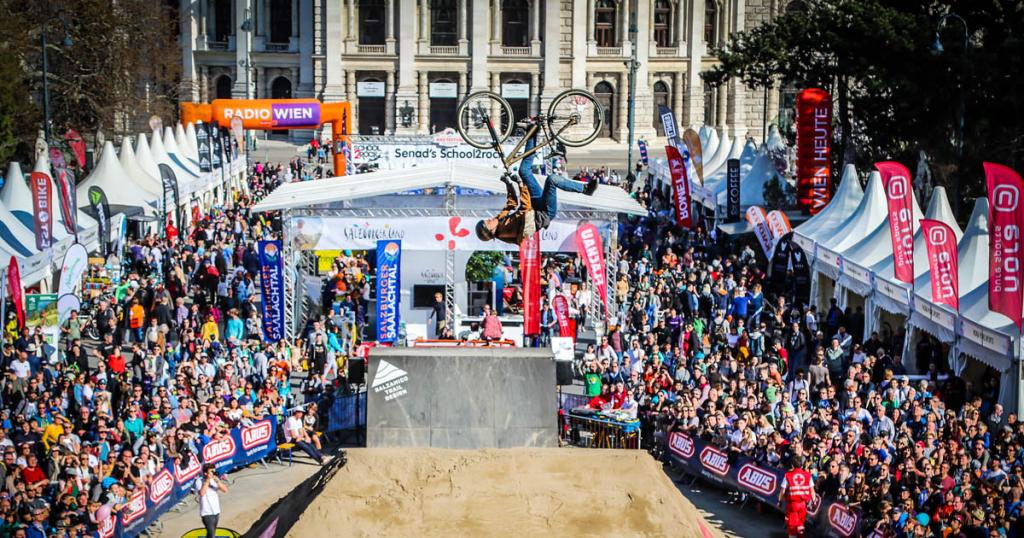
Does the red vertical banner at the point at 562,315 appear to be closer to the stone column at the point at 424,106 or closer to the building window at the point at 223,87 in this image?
the stone column at the point at 424,106

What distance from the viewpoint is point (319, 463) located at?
22953mm

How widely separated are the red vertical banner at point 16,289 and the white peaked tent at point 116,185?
42.9ft

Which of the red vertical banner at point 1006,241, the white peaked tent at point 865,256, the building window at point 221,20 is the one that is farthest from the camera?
the building window at point 221,20

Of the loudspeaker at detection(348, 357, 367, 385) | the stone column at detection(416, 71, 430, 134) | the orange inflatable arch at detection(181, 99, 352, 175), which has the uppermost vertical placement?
the stone column at detection(416, 71, 430, 134)

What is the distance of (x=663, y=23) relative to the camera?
291 feet

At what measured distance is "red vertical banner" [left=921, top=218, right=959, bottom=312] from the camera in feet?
77.5

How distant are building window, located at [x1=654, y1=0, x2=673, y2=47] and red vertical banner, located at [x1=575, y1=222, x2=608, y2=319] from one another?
2396 inches

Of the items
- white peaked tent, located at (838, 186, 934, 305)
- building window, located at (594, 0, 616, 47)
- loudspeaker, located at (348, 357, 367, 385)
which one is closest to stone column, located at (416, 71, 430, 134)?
building window, located at (594, 0, 616, 47)

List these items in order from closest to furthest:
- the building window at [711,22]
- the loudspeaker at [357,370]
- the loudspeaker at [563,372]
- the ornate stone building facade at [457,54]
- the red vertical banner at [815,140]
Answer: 1. the loudspeaker at [563,372]
2. the loudspeaker at [357,370]
3. the red vertical banner at [815,140]
4. the ornate stone building facade at [457,54]
5. the building window at [711,22]

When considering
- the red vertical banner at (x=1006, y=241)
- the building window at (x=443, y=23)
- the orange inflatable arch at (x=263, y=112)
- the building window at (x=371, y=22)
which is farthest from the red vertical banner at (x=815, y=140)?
the building window at (x=371, y=22)

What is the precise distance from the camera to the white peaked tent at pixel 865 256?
28156 mm

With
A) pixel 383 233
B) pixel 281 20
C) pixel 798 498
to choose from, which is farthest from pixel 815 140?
pixel 281 20

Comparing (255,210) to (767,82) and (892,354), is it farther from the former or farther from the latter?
(767,82)

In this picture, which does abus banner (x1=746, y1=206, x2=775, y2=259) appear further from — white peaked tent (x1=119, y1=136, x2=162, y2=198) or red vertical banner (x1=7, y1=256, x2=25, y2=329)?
white peaked tent (x1=119, y1=136, x2=162, y2=198)
